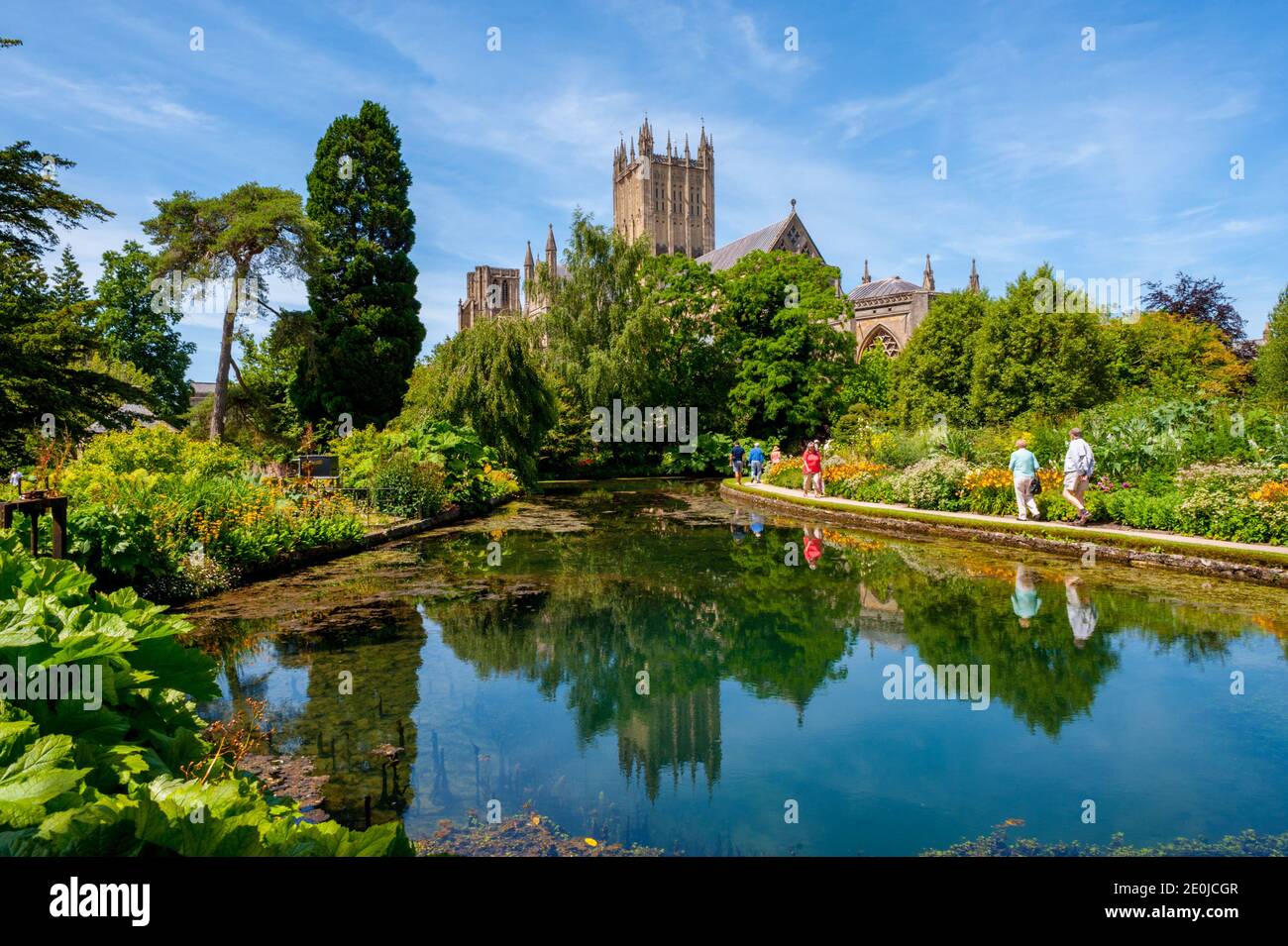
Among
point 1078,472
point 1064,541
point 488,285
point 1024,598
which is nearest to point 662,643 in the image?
point 1024,598

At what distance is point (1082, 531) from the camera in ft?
40.1

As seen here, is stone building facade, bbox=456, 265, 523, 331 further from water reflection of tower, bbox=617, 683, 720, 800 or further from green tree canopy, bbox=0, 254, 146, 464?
water reflection of tower, bbox=617, 683, 720, 800

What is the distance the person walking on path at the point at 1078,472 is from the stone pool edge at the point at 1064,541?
18.9 inches

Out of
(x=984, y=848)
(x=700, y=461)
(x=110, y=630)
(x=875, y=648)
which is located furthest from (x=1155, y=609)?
(x=700, y=461)

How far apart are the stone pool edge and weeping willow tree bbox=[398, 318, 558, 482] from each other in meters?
8.29

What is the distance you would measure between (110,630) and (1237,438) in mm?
16363

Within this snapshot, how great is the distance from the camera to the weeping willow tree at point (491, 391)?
72.6 feet

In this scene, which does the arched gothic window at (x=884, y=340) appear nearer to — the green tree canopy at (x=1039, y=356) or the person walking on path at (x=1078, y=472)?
the green tree canopy at (x=1039, y=356)

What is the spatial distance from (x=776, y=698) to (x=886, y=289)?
46.0 metres

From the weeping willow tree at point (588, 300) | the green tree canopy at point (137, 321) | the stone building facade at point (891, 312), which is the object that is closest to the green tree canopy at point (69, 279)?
the green tree canopy at point (137, 321)

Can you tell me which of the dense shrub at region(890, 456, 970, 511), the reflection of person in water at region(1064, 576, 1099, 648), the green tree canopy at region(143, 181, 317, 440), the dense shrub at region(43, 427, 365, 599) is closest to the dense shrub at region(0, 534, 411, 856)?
the dense shrub at region(43, 427, 365, 599)

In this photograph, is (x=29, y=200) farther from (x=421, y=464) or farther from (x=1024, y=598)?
(x=1024, y=598)
